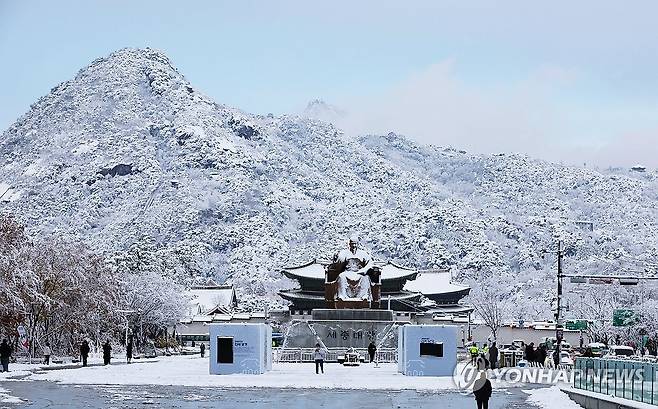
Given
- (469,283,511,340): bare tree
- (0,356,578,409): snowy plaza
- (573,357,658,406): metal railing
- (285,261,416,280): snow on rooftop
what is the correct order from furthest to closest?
(469,283,511,340): bare tree, (285,261,416,280): snow on rooftop, (0,356,578,409): snowy plaza, (573,357,658,406): metal railing

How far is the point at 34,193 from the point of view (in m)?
193

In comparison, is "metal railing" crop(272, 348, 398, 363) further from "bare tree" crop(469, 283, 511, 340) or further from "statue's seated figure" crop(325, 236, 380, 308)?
"bare tree" crop(469, 283, 511, 340)

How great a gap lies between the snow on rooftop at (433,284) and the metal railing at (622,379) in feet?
276

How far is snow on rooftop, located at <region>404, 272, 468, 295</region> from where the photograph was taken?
382 ft

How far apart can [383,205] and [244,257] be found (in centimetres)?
4011

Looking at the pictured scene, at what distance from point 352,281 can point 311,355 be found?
6346 millimetres

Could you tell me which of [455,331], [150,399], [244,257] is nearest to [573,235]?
[244,257]

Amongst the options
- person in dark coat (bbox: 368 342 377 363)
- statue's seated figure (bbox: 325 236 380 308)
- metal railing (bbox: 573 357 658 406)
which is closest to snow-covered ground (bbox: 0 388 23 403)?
metal railing (bbox: 573 357 658 406)

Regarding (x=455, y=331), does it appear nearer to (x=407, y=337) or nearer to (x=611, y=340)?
(x=407, y=337)

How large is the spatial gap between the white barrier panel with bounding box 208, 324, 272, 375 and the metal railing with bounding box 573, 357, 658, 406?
17.0 m

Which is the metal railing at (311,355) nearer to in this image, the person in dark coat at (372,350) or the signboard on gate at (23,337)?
the person in dark coat at (372,350)

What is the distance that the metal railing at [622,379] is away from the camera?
24.1 metres

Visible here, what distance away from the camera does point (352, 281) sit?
66938mm

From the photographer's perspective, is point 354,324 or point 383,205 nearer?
point 354,324
